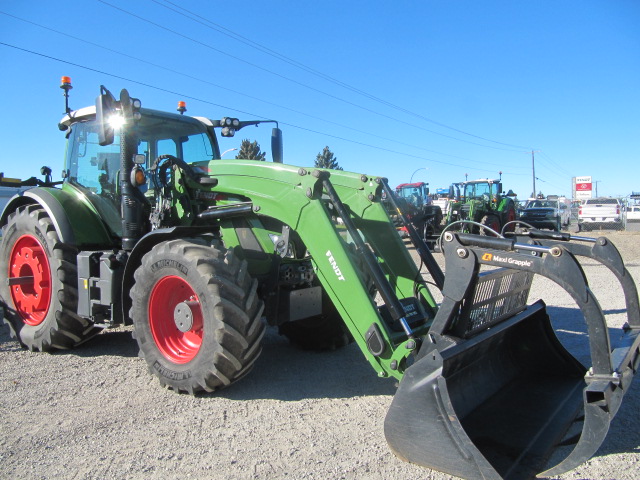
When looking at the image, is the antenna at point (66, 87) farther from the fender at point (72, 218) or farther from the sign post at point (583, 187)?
the sign post at point (583, 187)

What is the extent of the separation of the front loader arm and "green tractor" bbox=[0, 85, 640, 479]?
13 millimetres

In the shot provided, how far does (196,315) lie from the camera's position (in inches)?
167

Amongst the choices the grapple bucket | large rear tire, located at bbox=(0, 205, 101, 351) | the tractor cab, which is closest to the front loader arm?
the grapple bucket

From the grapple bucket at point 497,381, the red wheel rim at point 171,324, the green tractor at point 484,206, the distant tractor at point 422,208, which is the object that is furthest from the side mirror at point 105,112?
the green tractor at point 484,206

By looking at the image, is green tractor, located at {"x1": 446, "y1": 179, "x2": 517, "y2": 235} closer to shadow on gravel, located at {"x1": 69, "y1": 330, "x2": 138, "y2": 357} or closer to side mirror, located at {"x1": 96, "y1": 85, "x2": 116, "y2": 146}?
shadow on gravel, located at {"x1": 69, "y1": 330, "x2": 138, "y2": 357}

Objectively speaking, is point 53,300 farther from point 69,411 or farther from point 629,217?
point 629,217

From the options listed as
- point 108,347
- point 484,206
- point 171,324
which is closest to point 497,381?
point 171,324

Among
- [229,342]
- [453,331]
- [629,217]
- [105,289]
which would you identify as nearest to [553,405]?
[453,331]

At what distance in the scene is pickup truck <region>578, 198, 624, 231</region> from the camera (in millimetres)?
27734

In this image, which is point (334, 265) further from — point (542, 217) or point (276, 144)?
point (542, 217)

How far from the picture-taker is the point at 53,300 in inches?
209

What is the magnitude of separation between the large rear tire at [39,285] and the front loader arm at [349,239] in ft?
6.37

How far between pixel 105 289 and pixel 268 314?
1.62 meters

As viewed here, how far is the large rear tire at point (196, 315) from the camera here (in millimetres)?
3889
